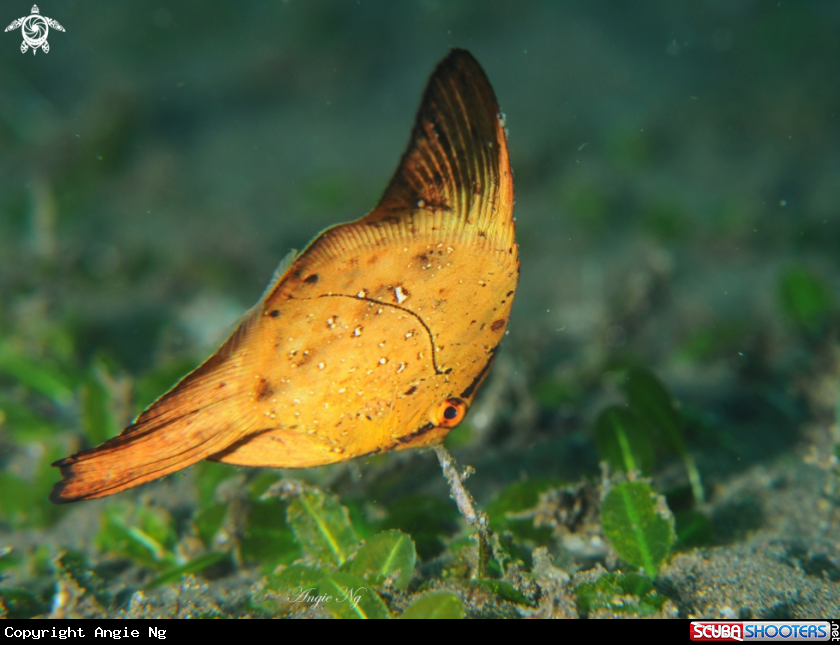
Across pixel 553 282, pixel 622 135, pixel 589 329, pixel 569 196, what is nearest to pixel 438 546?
pixel 589 329

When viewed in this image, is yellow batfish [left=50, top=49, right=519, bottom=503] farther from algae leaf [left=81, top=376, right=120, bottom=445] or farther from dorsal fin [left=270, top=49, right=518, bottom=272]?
algae leaf [left=81, top=376, right=120, bottom=445]

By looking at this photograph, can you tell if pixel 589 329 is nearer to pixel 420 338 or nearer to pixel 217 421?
pixel 420 338

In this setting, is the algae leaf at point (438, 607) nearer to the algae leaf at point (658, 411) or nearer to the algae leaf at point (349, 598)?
the algae leaf at point (349, 598)

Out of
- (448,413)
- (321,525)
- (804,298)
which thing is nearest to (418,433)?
(448,413)

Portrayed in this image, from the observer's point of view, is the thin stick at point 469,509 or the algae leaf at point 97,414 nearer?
the thin stick at point 469,509

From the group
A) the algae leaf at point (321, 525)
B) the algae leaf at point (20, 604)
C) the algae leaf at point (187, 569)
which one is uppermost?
the algae leaf at point (20, 604)

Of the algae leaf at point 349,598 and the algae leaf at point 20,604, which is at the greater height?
the algae leaf at point 20,604

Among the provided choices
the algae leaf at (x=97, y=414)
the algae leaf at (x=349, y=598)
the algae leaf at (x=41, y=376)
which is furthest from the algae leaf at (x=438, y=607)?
the algae leaf at (x=41, y=376)
